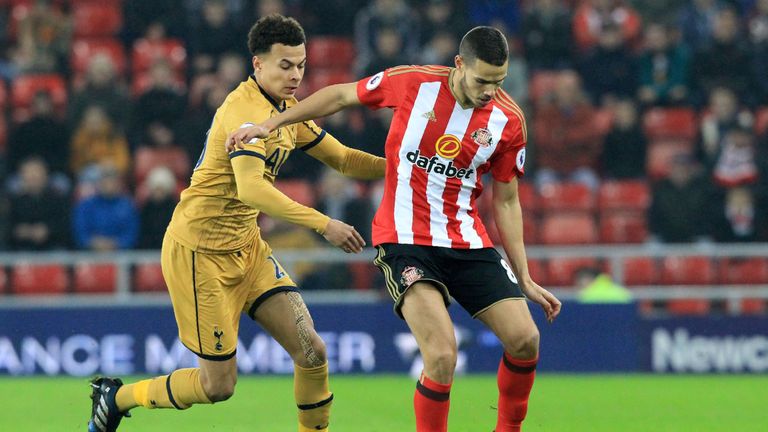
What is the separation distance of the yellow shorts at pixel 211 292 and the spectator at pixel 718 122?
894cm

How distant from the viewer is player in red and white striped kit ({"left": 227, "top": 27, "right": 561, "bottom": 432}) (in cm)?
693

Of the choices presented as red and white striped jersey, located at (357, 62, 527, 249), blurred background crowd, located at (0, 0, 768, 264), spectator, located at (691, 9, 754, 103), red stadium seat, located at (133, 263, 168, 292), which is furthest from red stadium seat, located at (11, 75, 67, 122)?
red and white striped jersey, located at (357, 62, 527, 249)

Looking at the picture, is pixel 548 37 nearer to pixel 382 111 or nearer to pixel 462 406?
pixel 382 111

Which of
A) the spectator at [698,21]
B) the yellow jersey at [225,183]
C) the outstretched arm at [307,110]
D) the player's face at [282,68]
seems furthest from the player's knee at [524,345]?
the spectator at [698,21]

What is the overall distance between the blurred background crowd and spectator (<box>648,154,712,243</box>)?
0.05 feet

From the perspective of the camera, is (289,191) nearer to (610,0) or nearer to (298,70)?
(610,0)

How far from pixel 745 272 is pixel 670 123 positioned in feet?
8.05

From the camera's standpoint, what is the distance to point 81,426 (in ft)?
30.2

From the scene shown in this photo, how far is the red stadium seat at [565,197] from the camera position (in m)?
15.3

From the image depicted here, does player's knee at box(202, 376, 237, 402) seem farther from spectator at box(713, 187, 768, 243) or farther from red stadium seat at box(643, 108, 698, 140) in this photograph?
red stadium seat at box(643, 108, 698, 140)

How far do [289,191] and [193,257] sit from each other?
24.6 feet

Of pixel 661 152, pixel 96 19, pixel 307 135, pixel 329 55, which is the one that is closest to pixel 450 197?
pixel 307 135

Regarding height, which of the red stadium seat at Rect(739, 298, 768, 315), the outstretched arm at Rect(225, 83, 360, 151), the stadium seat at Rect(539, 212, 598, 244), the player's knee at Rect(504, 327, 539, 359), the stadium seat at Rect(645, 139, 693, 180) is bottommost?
the red stadium seat at Rect(739, 298, 768, 315)

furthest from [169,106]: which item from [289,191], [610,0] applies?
[610,0]
